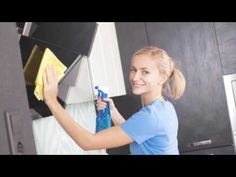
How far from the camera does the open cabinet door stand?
0.50 m

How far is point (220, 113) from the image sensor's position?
1984 mm

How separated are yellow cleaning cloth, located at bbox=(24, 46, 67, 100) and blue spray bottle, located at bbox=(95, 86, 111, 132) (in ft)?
1.35

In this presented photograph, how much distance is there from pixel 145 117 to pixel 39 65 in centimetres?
40

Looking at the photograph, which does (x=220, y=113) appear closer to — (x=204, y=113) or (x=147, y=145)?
(x=204, y=113)

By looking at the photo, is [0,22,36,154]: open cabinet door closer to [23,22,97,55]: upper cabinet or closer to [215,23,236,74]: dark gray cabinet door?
[23,22,97,55]: upper cabinet

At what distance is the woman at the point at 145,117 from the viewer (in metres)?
0.97

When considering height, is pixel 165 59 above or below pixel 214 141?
above

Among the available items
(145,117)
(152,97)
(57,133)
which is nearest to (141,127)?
(145,117)

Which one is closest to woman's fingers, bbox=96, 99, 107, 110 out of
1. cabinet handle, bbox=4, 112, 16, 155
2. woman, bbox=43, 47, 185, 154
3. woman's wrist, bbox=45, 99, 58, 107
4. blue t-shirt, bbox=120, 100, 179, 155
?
woman, bbox=43, 47, 185, 154
